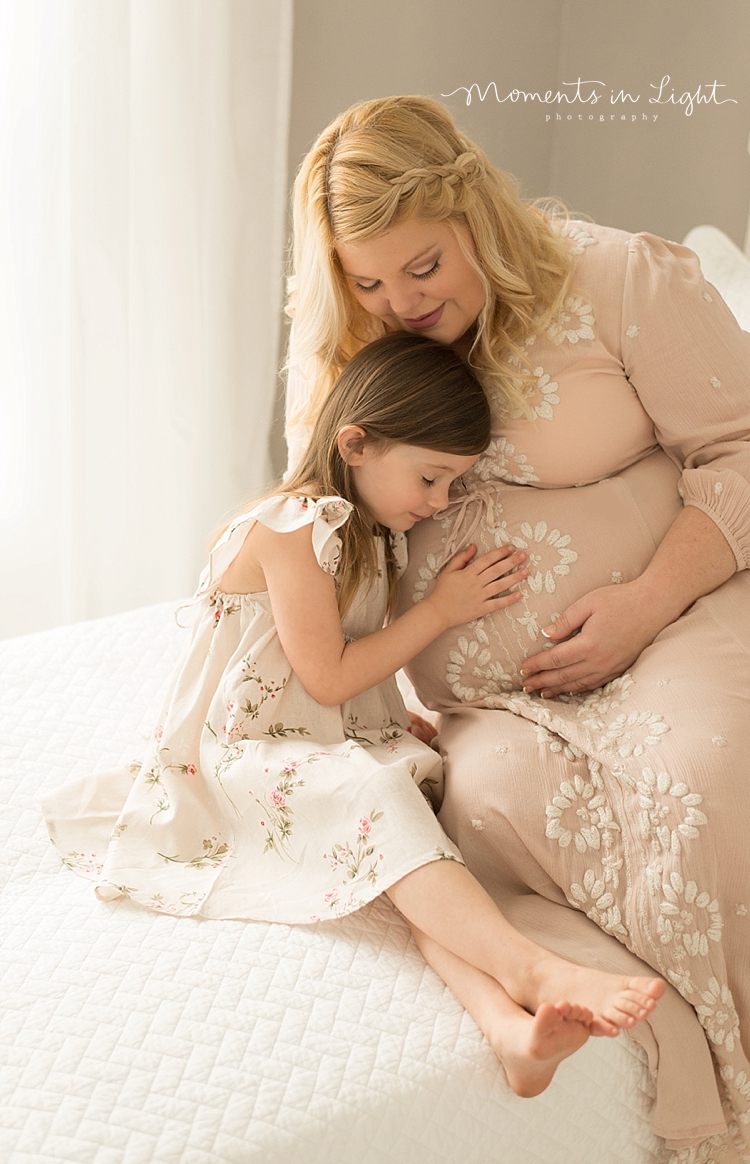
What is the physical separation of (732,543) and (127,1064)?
0.93 metres

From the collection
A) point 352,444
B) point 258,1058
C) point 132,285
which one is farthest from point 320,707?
point 132,285

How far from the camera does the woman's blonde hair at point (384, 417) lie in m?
1.33

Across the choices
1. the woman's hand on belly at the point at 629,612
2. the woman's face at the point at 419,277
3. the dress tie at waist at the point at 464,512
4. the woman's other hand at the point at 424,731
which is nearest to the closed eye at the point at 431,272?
the woman's face at the point at 419,277

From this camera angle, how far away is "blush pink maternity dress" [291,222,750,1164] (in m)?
1.07

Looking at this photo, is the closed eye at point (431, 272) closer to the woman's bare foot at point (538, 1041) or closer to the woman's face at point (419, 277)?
the woman's face at point (419, 277)

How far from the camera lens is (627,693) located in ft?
4.14

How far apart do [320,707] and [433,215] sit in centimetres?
65

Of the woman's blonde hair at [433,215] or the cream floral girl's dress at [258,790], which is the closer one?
the cream floral girl's dress at [258,790]

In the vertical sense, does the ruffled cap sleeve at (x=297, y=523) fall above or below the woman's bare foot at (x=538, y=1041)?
above

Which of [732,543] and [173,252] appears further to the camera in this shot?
[173,252]

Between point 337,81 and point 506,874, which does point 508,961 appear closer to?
point 506,874

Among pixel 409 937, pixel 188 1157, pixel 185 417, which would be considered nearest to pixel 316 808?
pixel 409 937

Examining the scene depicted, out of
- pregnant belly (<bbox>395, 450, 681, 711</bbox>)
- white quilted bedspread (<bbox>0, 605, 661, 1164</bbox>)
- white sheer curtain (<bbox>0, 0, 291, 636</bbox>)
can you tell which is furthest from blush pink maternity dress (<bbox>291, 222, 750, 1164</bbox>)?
white sheer curtain (<bbox>0, 0, 291, 636</bbox>)

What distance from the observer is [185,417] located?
8.09ft
